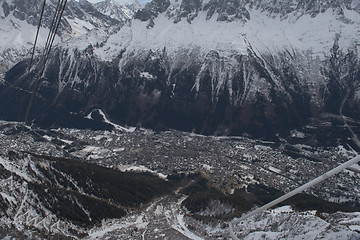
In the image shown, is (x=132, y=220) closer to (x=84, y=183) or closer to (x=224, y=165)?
(x=84, y=183)

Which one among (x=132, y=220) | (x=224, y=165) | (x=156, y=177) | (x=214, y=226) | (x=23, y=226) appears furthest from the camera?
(x=224, y=165)

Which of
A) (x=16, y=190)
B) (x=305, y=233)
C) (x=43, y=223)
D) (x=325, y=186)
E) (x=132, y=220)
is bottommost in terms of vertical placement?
(x=325, y=186)

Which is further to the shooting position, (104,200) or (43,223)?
(104,200)

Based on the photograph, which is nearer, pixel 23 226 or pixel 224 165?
pixel 23 226

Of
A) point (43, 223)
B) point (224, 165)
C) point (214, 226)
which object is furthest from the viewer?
point (224, 165)

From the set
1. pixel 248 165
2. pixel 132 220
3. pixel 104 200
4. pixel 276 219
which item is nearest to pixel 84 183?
pixel 104 200

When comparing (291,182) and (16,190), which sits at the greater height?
(16,190)

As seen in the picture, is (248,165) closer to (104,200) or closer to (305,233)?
(104,200)

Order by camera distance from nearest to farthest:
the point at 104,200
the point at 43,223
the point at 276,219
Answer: the point at 276,219 < the point at 43,223 < the point at 104,200

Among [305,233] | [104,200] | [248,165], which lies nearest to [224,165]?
[248,165]
